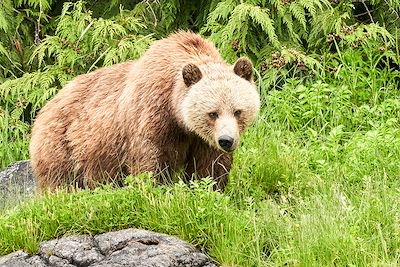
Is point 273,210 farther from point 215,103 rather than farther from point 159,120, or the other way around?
point 159,120

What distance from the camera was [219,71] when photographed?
6.77 metres

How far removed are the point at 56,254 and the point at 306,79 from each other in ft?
12.6

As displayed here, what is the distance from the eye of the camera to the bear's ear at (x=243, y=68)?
6766 mm

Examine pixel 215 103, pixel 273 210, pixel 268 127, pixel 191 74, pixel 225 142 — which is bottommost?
pixel 268 127

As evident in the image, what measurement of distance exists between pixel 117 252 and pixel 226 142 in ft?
3.60

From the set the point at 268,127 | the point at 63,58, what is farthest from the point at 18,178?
the point at 268,127

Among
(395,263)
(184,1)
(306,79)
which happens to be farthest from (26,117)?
(395,263)

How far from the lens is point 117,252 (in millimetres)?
5750

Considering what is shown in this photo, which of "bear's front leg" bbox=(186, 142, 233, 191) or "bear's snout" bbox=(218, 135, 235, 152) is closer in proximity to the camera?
"bear's snout" bbox=(218, 135, 235, 152)

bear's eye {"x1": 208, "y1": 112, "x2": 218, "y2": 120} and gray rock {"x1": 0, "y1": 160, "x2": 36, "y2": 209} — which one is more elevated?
bear's eye {"x1": 208, "y1": 112, "x2": 218, "y2": 120}

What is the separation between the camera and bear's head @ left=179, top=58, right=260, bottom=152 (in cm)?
657

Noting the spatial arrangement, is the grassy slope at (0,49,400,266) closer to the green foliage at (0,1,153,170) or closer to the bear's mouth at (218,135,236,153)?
the bear's mouth at (218,135,236,153)

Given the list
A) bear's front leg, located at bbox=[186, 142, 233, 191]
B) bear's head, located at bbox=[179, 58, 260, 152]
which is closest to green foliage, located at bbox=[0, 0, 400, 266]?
bear's front leg, located at bbox=[186, 142, 233, 191]

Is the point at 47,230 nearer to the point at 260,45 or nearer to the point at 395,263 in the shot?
the point at 395,263
